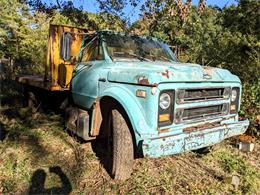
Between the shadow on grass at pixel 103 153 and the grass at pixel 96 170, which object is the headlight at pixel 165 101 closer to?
the grass at pixel 96 170

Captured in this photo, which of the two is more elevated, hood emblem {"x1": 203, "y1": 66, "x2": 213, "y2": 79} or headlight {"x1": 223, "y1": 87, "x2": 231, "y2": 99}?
hood emblem {"x1": 203, "y1": 66, "x2": 213, "y2": 79}

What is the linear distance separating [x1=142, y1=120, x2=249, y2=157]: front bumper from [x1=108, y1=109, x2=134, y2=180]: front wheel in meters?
0.51

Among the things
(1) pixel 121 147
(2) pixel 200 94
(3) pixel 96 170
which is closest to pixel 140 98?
(1) pixel 121 147

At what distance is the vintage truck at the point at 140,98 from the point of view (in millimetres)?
3504

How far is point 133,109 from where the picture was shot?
3.58 meters

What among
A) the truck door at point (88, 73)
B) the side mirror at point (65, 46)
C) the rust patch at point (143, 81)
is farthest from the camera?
Result: the side mirror at point (65, 46)

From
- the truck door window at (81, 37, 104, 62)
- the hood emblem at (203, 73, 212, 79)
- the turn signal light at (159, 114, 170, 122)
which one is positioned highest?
the truck door window at (81, 37, 104, 62)

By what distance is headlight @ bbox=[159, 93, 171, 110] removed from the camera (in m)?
3.53

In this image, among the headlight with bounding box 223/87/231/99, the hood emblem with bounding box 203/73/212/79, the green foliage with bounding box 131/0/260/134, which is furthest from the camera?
the green foliage with bounding box 131/0/260/134

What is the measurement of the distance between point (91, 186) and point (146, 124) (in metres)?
1.22

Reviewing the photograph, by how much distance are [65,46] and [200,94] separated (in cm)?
273

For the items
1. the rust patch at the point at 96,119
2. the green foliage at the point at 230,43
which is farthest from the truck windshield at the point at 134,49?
the rust patch at the point at 96,119

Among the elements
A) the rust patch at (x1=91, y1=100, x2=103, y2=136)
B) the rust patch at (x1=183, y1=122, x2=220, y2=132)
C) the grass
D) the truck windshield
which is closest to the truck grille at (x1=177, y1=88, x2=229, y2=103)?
the rust patch at (x1=183, y1=122, x2=220, y2=132)

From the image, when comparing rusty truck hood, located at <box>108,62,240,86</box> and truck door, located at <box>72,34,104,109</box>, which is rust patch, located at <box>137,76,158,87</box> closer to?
rusty truck hood, located at <box>108,62,240,86</box>
